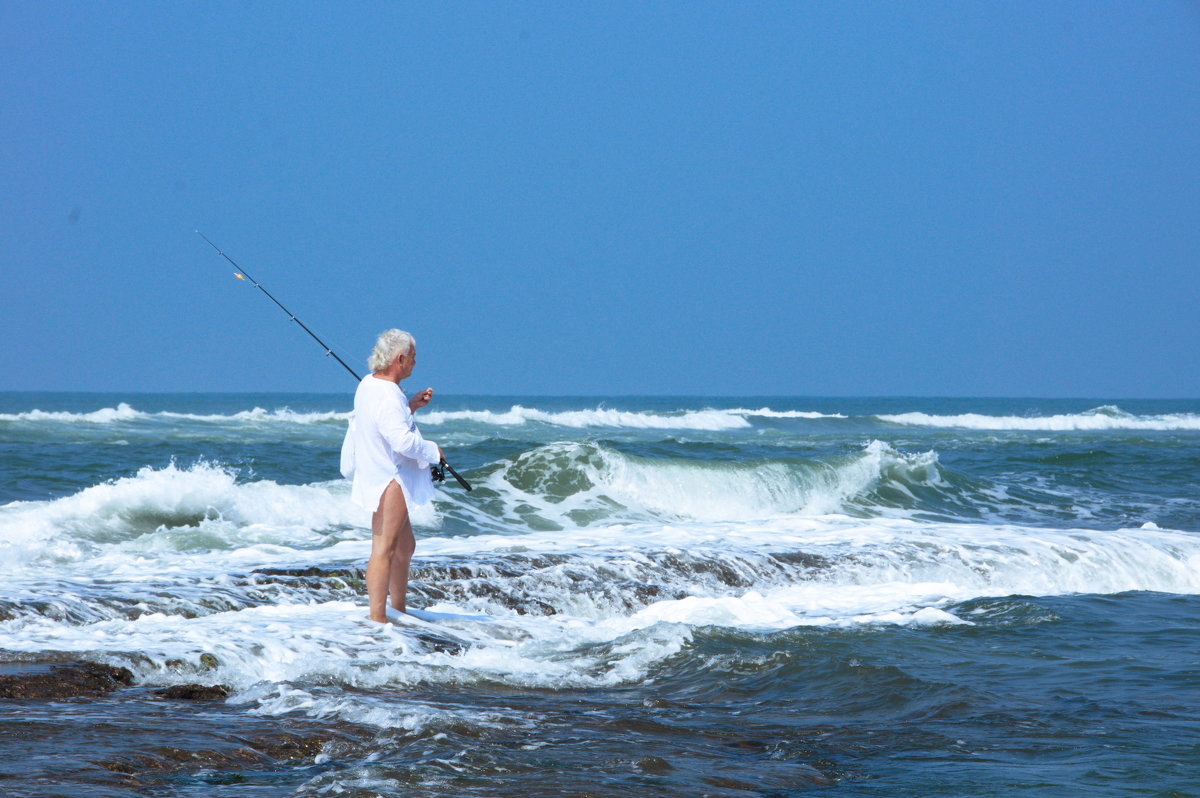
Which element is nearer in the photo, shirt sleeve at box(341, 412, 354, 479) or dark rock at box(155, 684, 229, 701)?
dark rock at box(155, 684, 229, 701)

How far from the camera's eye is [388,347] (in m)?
5.89

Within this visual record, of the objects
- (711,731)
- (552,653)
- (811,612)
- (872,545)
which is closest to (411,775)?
(711,731)

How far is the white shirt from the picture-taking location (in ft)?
19.1

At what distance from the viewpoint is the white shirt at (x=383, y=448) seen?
19.1 feet

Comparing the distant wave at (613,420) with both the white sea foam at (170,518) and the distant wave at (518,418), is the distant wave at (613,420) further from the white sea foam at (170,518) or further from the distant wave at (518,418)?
the white sea foam at (170,518)

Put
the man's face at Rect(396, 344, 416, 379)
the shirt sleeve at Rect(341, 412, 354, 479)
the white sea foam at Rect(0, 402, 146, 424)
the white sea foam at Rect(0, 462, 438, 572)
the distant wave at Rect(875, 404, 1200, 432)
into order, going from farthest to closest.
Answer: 1. the distant wave at Rect(875, 404, 1200, 432)
2. the white sea foam at Rect(0, 402, 146, 424)
3. the white sea foam at Rect(0, 462, 438, 572)
4. the shirt sleeve at Rect(341, 412, 354, 479)
5. the man's face at Rect(396, 344, 416, 379)

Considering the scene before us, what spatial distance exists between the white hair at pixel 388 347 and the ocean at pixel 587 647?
4.88ft

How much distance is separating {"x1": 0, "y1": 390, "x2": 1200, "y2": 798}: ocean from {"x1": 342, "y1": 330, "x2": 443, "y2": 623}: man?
0.45m

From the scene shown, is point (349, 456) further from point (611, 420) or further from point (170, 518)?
point (611, 420)

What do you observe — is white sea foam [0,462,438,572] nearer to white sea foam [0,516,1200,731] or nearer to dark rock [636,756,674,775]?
white sea foam [0,516,1200,731]

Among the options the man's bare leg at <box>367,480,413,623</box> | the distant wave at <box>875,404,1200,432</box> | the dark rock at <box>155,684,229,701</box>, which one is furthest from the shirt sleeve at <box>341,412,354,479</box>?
the distant wave at <box>875,404,1200,432</box>

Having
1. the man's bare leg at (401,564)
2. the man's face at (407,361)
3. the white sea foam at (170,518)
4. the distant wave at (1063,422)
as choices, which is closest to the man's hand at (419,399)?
the man's face at (407,361)

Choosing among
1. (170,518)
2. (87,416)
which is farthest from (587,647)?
(87,416)

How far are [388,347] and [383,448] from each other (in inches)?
21.7
